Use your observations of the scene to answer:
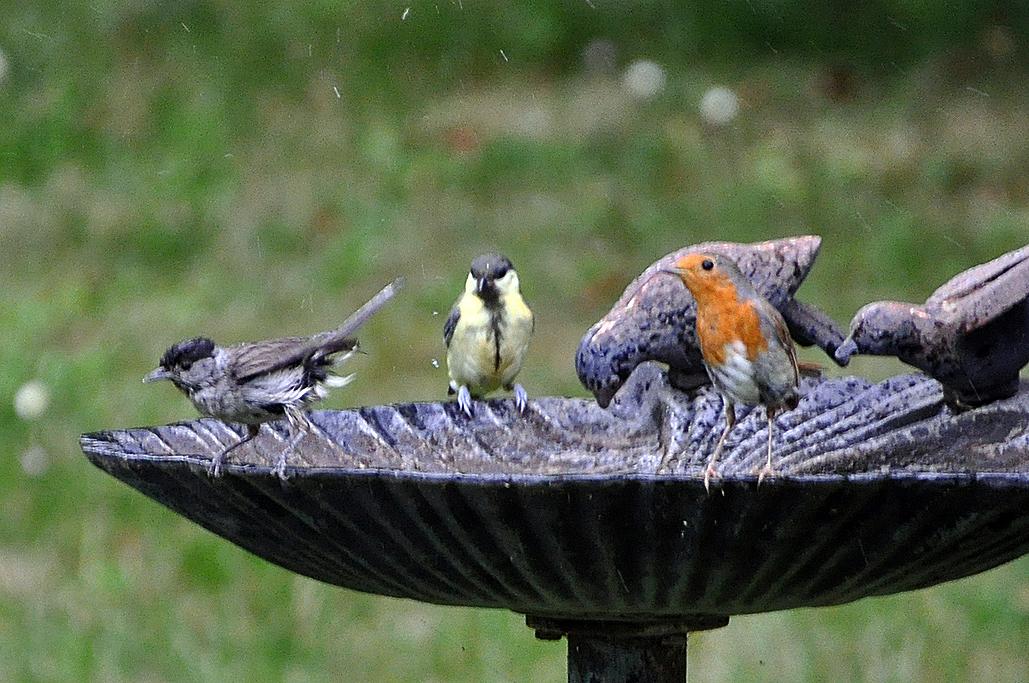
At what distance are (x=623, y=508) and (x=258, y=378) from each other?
1.04 meters

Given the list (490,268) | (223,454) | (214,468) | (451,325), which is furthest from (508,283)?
(214,468)

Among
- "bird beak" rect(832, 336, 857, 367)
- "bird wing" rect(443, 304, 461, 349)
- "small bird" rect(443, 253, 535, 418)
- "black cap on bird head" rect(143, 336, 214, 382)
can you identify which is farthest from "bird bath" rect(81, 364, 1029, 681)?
"bird wing" rect(443, 304, 461, 349)

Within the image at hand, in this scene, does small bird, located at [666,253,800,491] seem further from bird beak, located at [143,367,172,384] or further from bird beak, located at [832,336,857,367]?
bird beak, located at [143,367,172,384]

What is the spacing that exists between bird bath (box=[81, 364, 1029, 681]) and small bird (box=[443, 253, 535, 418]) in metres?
0.69

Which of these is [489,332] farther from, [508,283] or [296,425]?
[296,425]

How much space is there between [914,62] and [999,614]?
377 cm

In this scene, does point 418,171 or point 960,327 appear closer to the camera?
point 960,327

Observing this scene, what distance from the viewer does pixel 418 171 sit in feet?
25.5

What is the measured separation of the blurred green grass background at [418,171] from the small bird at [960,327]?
3.22m

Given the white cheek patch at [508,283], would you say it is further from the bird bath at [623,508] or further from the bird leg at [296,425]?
the bird leg at [296,425]

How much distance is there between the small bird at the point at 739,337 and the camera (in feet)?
8.54

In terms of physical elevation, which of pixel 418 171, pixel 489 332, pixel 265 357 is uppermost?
pixel 418 171

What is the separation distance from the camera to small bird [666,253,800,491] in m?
2.60

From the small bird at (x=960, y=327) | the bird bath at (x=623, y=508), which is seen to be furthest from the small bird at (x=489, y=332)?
the small bird at (x=960, y=327)
